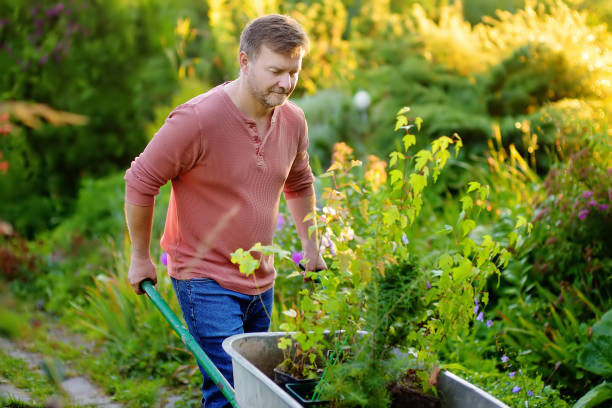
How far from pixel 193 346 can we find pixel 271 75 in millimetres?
895

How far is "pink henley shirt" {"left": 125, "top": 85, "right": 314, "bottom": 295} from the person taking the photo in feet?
7.02

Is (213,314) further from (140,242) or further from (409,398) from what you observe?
(409,398)

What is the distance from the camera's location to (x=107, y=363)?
155 inches

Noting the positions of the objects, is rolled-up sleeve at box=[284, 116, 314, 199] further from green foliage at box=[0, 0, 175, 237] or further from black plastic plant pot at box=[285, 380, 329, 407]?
green foliage at box=[0, 0, 175, 237]

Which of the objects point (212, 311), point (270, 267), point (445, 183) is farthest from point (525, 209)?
point (212, 311)

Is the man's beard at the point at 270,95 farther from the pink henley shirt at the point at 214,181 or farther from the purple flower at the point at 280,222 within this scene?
the purple flower at the point at 280,222

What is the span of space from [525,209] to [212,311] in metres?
A: 2.47

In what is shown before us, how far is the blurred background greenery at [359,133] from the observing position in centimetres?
351

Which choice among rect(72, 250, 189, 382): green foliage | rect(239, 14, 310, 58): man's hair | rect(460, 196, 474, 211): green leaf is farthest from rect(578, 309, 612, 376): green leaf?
rect(72, 250, 189, 382): green foliage

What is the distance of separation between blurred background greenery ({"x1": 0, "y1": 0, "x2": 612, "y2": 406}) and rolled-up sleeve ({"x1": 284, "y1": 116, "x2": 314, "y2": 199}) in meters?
1.25

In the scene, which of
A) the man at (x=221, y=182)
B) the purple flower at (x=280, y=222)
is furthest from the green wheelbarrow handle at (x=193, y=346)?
the purple flower at (x=280, y=222)

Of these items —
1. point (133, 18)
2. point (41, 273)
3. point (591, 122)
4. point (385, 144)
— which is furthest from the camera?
point (133, 18)

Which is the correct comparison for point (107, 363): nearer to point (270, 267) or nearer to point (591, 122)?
point (270, 267)

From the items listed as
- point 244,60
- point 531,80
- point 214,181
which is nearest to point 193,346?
point 214,181
